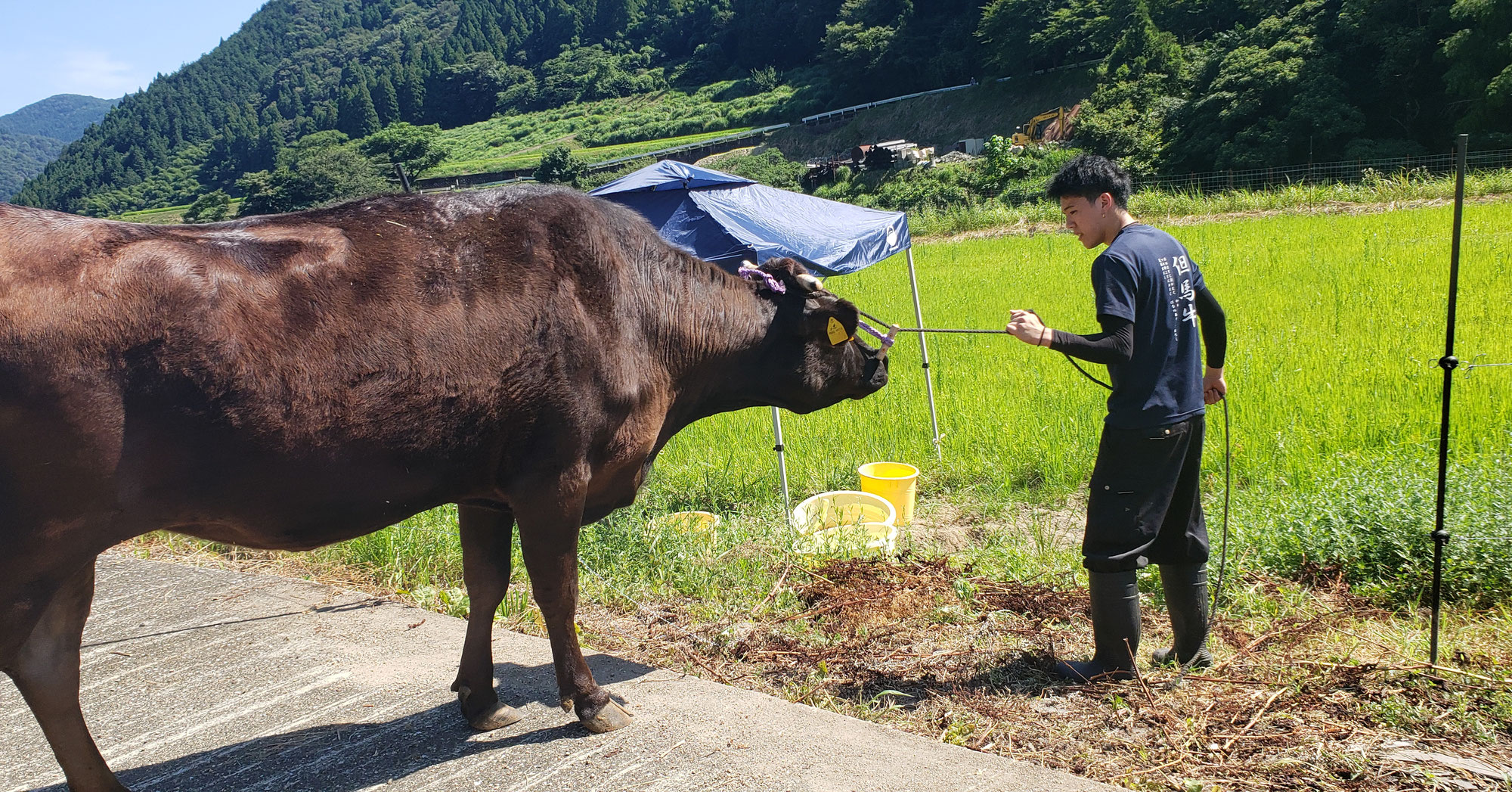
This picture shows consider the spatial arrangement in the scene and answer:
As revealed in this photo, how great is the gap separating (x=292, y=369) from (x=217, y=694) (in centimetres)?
183

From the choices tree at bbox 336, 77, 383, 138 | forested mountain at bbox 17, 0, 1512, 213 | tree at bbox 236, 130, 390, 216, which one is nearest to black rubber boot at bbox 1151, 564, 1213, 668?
tree at bbox 236, 130, 390, 216

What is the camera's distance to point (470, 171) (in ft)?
173

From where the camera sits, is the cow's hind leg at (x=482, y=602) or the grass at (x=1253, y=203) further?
the grass at (x=1253, y=203)

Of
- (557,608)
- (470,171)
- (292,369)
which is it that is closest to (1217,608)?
(557,608)

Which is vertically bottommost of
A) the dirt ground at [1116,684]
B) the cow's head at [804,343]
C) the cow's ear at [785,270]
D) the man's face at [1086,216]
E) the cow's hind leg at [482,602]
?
the dirt ground at [1116,684]

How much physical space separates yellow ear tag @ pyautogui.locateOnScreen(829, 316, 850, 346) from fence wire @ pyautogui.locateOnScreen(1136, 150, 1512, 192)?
2110cm

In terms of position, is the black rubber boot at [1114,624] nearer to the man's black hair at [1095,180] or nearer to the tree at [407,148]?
the man's black hair at [1095,180]

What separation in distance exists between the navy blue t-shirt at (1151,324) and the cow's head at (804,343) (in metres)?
1.12

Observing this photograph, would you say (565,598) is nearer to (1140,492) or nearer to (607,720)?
(607,720)

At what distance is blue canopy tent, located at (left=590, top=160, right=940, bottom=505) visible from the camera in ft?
19.3

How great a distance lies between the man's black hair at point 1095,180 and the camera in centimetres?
353

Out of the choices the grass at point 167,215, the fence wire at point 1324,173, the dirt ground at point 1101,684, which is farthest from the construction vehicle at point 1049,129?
the dirt ground at point 1101,684

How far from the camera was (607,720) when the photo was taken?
134 inches

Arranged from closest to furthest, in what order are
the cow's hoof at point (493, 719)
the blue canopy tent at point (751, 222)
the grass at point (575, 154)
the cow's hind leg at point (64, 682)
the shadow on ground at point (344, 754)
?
the cow's hind leg at point (64, 682) < the shadow on ground at point (344, 754) < the cow's hoof at point (493, 719) < the blue canopy tent at point (751, 222) < the grass at point (575, 154)
